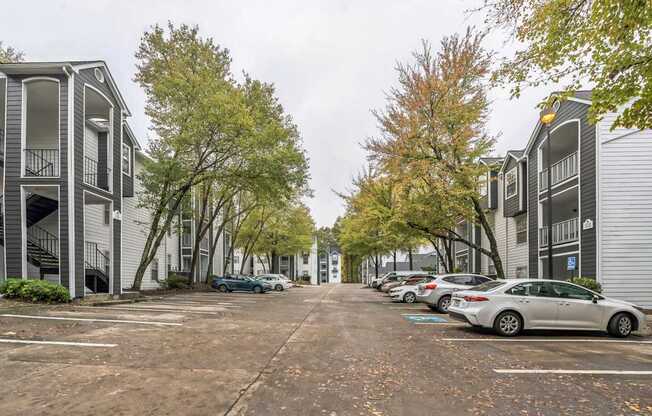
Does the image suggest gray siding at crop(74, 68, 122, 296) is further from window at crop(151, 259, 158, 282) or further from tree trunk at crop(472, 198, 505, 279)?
tree trunk at crop(472, 198, 505, 279)

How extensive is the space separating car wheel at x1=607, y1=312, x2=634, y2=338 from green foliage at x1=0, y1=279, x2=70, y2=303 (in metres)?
16.4

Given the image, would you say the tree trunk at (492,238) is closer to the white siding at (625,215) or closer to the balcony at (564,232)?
the balcony at (564,232)

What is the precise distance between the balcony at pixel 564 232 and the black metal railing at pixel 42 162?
2203cm

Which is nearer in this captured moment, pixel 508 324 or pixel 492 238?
pixel 508 324

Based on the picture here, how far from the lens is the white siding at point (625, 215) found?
17.9 metres

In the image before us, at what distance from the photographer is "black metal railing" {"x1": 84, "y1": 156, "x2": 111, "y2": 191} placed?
20.5 meters

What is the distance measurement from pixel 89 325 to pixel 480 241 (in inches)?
1136

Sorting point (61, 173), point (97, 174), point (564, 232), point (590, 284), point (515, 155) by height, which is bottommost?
point (590, 284)

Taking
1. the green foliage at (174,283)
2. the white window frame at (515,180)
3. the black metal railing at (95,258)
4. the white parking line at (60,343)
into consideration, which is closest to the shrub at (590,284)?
the white window frame at (515,180)

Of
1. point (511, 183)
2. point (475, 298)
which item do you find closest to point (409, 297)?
point (511, 183)

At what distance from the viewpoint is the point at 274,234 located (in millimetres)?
50188

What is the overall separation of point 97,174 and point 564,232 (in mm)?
21790

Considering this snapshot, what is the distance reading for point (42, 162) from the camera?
62.7 ft

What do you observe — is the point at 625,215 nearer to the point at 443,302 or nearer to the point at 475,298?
the point at 443,302
